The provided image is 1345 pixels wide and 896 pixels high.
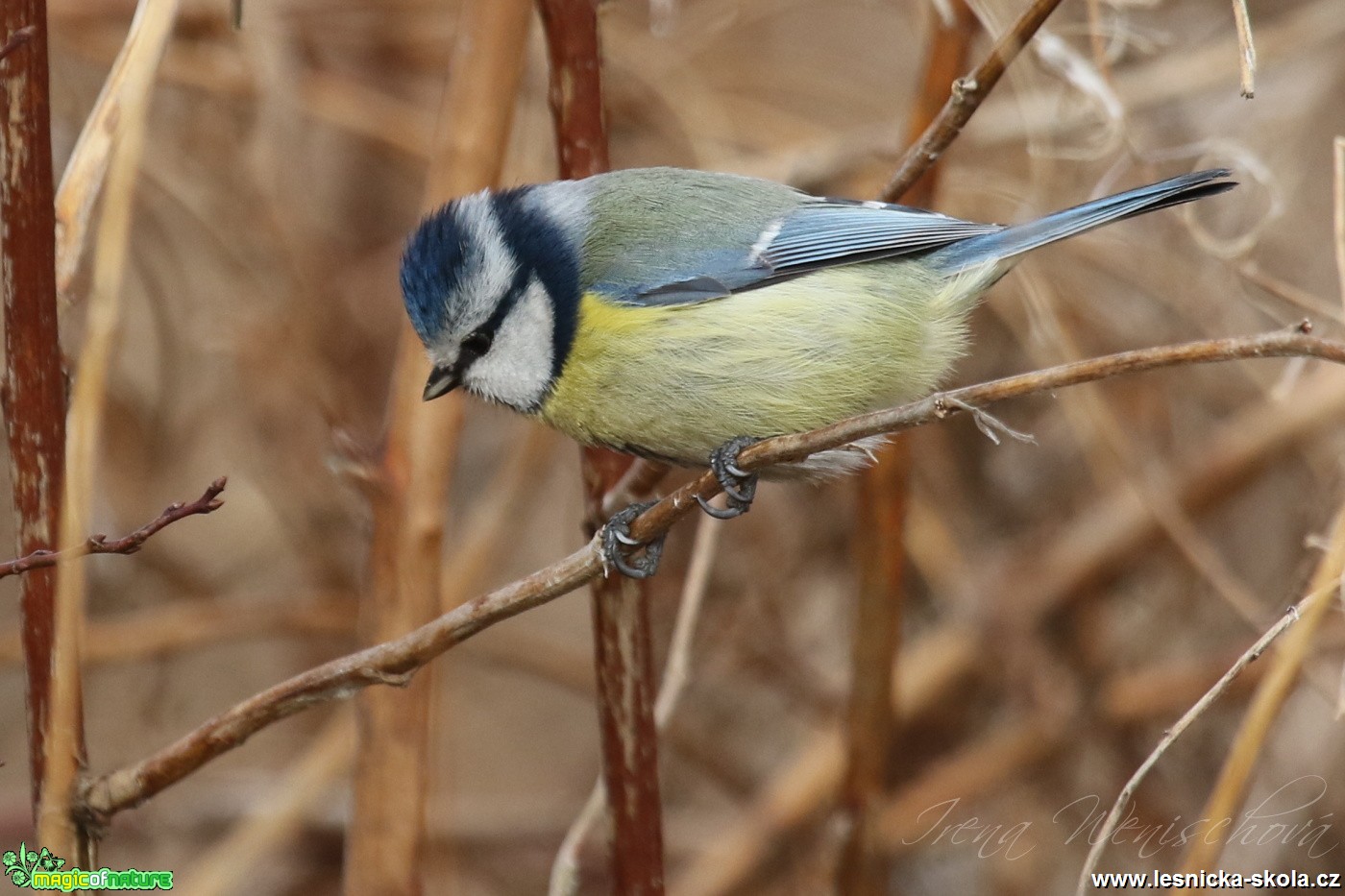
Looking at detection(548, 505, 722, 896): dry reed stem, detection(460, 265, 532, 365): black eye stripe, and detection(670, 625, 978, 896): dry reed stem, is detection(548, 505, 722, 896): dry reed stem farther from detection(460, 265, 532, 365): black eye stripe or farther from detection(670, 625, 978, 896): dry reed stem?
detection(670, 625, 978, 896): dry reed stem

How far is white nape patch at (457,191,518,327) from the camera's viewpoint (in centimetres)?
167

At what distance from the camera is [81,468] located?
1224 millimetres

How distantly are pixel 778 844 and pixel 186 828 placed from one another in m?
1.25

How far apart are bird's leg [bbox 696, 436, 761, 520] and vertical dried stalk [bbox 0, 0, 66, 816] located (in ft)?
2.26

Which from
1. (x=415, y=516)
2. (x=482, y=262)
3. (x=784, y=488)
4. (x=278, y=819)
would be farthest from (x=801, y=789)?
(x=482, y=262)

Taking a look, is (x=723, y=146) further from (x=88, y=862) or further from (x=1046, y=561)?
(x=88, y=862)

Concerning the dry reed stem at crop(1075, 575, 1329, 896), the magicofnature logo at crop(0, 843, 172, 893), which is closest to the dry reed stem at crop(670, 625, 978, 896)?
the dry reed stem at crop(1075, 575, 1329, 896)

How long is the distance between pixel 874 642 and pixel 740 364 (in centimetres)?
62

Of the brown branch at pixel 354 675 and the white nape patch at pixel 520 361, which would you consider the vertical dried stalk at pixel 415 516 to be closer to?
the white nape patch at pixel 520 361

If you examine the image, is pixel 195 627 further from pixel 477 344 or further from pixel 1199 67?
pixel 1199 67

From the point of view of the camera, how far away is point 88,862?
130 centimetres

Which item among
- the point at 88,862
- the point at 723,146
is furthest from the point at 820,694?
the point at 88,862

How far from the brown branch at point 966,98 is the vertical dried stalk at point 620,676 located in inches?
16.4

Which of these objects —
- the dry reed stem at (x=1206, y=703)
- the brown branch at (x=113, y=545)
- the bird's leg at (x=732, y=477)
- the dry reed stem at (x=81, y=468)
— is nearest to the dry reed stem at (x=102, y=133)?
the dry reed stem at (x=81, y=468)
